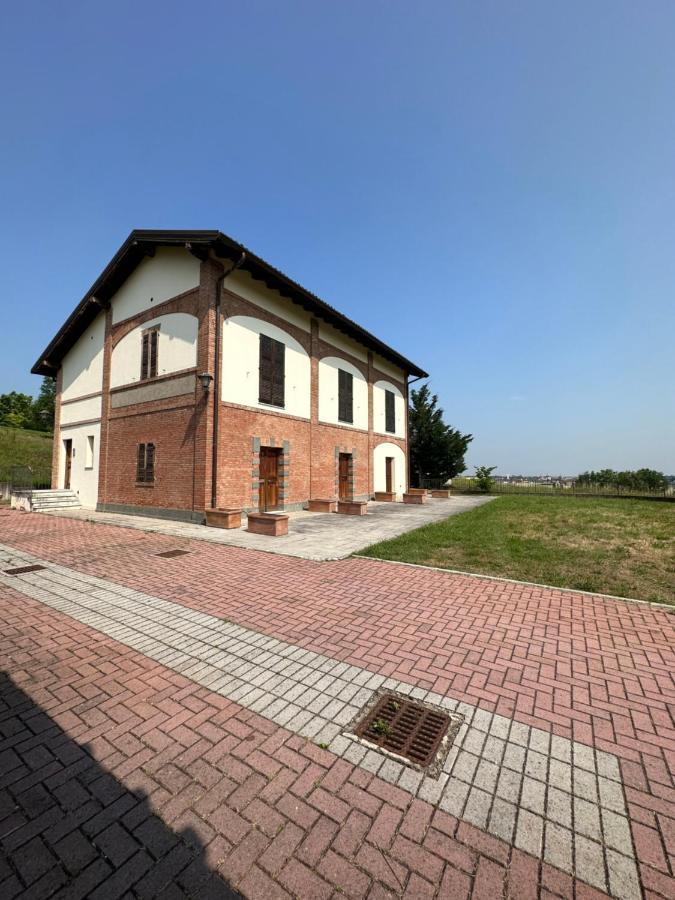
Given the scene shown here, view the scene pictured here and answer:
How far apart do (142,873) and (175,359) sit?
42.4ft

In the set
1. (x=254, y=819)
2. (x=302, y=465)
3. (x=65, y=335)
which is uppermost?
(x=65, y=335)

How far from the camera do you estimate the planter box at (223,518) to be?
10.6m

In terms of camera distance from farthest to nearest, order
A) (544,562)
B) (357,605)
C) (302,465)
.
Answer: (302,465) < (544,562) < (357,605)

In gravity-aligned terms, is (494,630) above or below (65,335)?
below

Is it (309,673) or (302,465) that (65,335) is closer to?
(302,465)

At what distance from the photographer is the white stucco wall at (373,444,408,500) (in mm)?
20891

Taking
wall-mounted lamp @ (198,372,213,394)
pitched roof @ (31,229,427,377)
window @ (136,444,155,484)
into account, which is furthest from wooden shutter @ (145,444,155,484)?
pitched roof @ (31,229,427,377)

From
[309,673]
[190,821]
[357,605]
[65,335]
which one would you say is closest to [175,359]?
[65,335]

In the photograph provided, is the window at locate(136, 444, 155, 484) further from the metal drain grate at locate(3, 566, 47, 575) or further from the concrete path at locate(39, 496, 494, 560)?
the metal drain grate at locate(3, 566, 47, 575)

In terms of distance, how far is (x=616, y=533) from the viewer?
32.2 feet

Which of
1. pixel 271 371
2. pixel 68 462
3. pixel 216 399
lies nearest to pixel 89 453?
pixel 68 462

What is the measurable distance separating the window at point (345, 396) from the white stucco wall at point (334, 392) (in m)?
0.21

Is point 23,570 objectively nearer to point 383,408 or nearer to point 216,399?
point 216,399

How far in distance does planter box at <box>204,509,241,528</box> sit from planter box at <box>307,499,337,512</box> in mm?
4515
